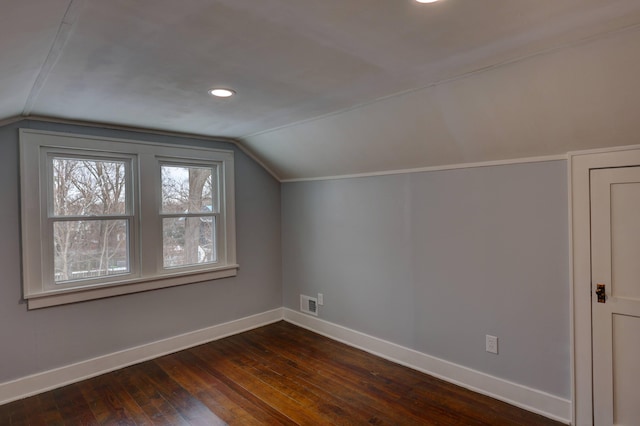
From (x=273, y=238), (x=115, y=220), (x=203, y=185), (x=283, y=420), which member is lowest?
(x=283, y=420)

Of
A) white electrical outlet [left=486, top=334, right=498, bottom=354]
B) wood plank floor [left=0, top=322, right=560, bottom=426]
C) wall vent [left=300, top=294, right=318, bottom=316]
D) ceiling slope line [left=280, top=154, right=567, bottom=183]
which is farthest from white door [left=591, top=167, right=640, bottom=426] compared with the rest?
wall vent [left=300, top=294, right=318, bottom=316]

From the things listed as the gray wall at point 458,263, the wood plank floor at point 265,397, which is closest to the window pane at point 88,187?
the wood plank floor at point 265,397

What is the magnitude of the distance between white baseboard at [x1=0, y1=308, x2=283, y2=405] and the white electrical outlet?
101 inches

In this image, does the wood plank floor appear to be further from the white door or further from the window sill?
the window sill

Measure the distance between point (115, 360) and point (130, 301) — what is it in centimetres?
52

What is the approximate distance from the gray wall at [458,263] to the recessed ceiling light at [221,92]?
1.62 m

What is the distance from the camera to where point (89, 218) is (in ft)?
10.4

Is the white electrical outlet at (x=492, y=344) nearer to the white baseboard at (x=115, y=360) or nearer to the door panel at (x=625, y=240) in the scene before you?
the door panel at (x=625, y=240)

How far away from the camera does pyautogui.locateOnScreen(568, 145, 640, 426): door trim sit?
227 cm

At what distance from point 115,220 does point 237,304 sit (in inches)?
62.9

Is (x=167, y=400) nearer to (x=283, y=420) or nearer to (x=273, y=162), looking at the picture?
(x=283, y=420)

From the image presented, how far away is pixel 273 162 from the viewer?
4.20m

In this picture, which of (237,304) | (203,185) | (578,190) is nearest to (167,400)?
(237,304)

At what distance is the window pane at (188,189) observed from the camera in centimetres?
368
